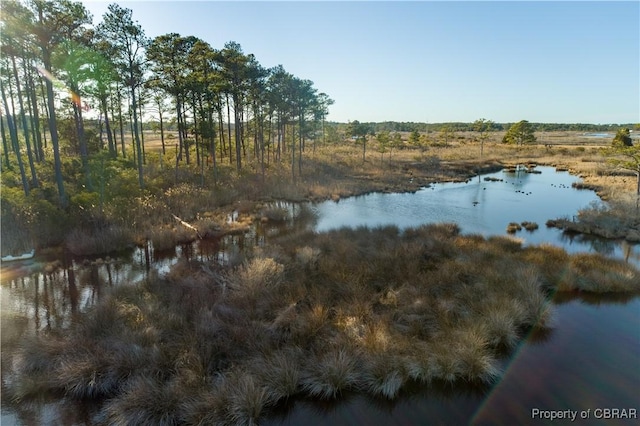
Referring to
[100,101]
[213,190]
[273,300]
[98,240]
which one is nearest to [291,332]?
[273,300]

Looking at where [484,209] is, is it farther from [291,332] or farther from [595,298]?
[291,332]

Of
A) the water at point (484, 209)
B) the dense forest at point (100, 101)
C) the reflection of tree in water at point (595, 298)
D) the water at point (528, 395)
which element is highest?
the dense forest at point (100, 101)

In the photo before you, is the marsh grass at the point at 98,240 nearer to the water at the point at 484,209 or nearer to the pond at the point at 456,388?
the pond at the point at 456,388

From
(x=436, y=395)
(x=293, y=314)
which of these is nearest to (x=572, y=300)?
(x=436, y=395)

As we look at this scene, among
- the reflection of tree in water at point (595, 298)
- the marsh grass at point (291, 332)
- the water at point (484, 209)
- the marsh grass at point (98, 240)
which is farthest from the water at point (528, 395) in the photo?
the marsh grass at point (98, 240)

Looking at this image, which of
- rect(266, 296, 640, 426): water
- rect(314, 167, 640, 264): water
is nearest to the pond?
rect(266, 296, 640, 426): water

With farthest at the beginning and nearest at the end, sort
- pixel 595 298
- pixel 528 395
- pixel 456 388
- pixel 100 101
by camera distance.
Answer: pixel 100 101, pixel 595 298, pixel 456 388, pixel 528 395

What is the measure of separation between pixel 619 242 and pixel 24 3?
30549mm

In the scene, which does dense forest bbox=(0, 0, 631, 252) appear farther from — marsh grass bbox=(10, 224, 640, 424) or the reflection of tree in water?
the reflection of tree in water

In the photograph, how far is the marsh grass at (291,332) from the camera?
7.41 m

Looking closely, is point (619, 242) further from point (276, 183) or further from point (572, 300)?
point (276, 183)

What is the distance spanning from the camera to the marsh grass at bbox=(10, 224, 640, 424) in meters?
7.41

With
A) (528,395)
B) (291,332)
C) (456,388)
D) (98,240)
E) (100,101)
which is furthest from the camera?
(100,101)

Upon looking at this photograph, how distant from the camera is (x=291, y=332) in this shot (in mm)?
9258
